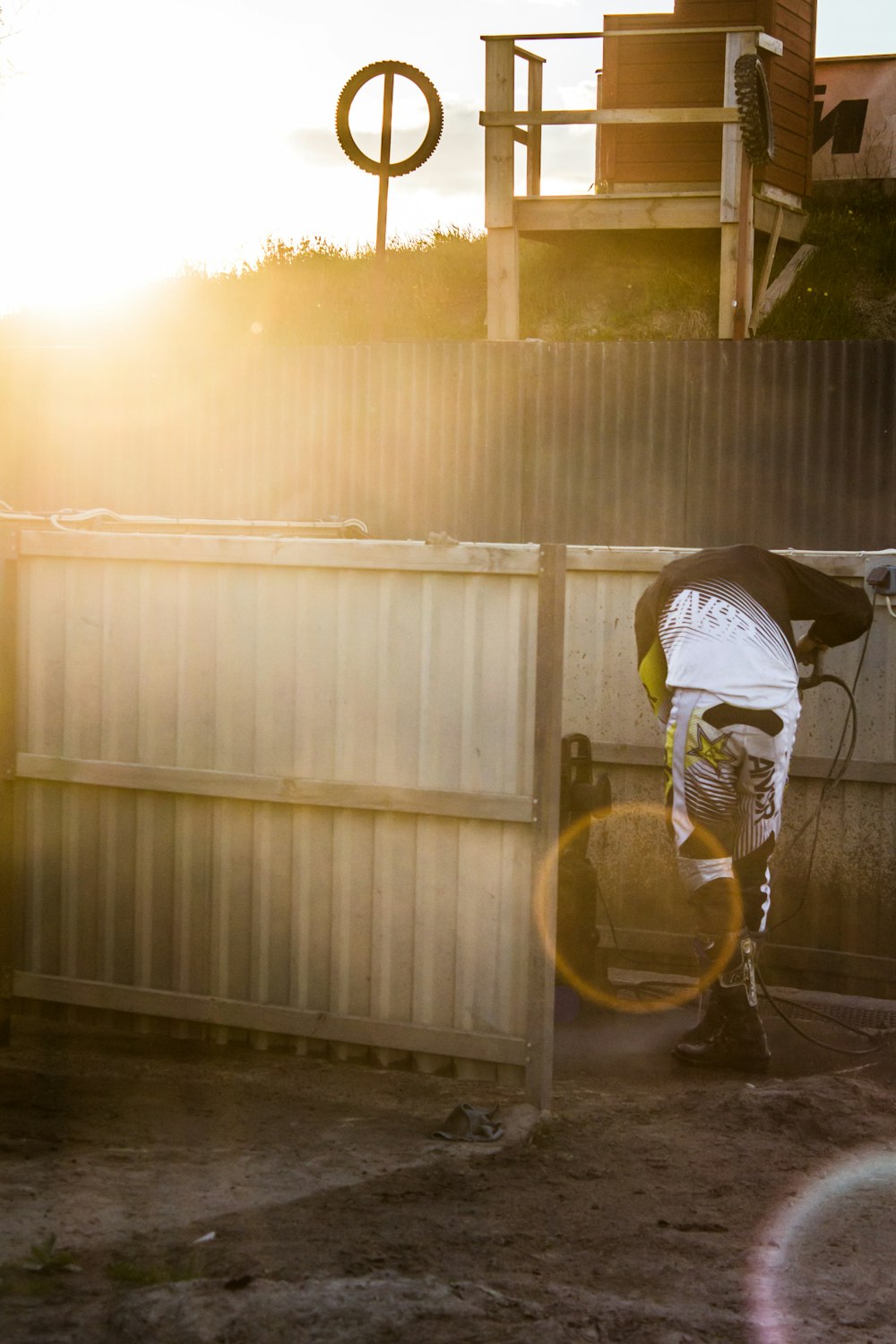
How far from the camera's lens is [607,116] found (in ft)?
51.4

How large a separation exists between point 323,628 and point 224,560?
1.52 feet

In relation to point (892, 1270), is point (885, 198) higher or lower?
higher

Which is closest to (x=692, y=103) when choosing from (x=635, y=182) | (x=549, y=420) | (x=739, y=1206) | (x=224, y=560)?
(x=635, y=182)

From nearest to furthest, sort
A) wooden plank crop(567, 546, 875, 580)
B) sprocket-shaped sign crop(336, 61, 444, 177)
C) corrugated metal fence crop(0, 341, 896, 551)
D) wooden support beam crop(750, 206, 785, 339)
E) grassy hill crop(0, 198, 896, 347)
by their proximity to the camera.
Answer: wooden plank crop(567, 546, 875, 580) → corrugated metal fence crop(0, 341, 896, 551) → sprocket-shaped sign crop(336, 61, 444, 177) → wooden support beam crop(750, 206, 785, 339) → grassy hill crop(0, 198, 896, 347)

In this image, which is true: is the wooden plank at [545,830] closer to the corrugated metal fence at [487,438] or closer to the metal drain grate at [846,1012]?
the metal drain grate at [846,1012]

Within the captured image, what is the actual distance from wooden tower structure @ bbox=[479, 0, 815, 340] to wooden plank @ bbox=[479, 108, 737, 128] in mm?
18

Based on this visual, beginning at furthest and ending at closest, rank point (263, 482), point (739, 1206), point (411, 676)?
point (263, 482), point (411, 676), point (739, 1206)

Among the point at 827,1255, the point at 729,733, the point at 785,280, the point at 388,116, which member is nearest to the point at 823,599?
the point at 729,733

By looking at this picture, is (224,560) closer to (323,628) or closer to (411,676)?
(323,628)

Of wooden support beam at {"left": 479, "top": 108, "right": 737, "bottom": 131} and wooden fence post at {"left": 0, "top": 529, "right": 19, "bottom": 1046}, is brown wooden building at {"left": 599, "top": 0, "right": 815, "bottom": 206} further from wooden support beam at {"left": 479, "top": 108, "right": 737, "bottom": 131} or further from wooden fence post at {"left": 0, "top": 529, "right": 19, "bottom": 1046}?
wooden fence post at {"left": 0, "top": 529, "right": 19, "bottom": 1046}

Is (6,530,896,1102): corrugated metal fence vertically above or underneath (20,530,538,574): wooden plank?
underneath

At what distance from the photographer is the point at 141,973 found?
237 inches

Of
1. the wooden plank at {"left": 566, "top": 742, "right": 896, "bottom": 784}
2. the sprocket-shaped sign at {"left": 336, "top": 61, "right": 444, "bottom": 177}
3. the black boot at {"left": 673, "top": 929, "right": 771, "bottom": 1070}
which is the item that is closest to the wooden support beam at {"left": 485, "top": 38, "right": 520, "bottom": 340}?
the sprocket-shaped sign at {"left": 336, "top": 61, "right": 444, "bottom": 177}

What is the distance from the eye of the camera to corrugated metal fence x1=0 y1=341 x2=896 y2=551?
11898 mm
